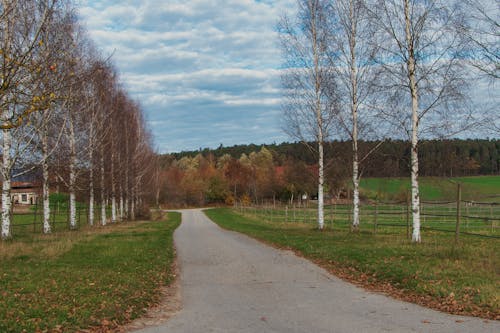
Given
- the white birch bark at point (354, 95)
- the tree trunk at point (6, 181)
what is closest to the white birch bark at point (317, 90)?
the white birch bark at point (354, 95)

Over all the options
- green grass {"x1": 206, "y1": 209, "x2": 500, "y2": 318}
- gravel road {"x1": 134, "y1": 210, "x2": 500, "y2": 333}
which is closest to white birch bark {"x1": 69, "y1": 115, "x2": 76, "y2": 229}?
green grass {"x1": 206, "y1": 209, "x2": 500, "y2": 318}

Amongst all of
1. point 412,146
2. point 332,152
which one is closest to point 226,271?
point 412,146

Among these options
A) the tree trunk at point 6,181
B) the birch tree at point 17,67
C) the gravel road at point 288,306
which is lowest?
the gravel road at point 288,306

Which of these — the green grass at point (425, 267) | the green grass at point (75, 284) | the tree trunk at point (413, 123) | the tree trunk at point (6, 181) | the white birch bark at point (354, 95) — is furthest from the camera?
the white birch bark at point (354, 95)

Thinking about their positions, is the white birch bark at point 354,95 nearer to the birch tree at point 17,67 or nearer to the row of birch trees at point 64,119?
the row of birch trees at point 64,119

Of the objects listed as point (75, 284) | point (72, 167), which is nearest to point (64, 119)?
point (72, 167)

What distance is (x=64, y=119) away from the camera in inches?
941

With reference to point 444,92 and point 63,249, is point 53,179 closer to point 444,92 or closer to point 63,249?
point 63,249

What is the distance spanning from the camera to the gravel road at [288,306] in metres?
6.91

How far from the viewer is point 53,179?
93.0ft

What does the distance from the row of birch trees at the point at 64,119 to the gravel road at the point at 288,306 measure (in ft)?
15.4

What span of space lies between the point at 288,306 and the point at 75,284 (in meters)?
4.48

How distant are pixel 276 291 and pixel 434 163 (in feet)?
45.3

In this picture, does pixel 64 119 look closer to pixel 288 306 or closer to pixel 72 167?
pixel 72 167
